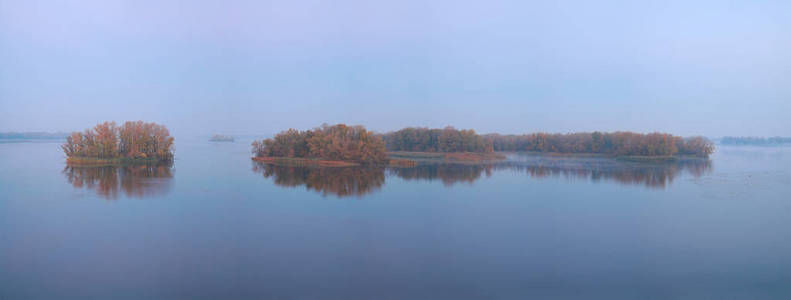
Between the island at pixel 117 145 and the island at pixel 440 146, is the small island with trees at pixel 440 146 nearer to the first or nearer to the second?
the island at pixel 440 146

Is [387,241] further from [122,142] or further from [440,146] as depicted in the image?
[440,146]

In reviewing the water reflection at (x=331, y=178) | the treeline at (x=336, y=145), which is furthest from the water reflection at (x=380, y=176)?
the treeline at (x=336, y=145)

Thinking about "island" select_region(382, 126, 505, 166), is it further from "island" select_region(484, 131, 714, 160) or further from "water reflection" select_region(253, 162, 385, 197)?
"water reflection" select_region(253, 162, 385, 197)

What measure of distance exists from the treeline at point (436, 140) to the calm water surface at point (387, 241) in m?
18.5

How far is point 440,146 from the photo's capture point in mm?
37062

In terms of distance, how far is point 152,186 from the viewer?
1647 centimetres

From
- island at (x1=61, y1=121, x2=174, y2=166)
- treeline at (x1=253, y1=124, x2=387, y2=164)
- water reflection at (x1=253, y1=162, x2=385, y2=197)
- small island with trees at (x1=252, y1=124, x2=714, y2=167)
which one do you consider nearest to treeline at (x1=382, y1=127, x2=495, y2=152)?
small island with trees at (x1=252, y1=124, x2=714, y2=167)

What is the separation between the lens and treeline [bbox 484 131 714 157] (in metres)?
34.8

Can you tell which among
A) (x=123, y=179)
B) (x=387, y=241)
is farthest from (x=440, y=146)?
(x=387, y=241)

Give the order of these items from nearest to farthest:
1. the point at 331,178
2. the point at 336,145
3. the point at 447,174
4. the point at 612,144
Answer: the point at 331,178 < the point at 447,174 < the point at 336,145 < the point at 612,144

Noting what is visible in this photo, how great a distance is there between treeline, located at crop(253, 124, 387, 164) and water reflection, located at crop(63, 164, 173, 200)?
7601mm

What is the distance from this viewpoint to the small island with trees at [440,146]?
2688cm

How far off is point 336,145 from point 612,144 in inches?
1020

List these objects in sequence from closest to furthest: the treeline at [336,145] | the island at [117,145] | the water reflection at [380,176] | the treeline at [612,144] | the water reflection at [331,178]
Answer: the water reflection at [331,178] → the water reflection at [380,176] → the island at [117,145] → the treeline at [336,145] → the treeline at [612,144]
